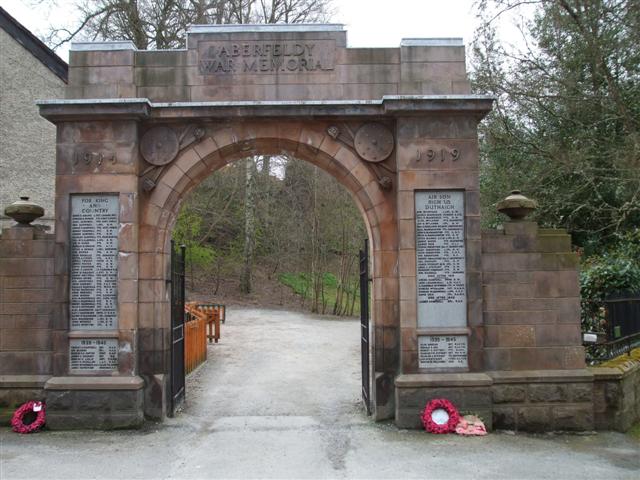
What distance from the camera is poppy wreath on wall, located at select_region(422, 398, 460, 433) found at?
681 centimetres

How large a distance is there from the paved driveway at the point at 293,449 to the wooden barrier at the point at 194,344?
193 centimetres

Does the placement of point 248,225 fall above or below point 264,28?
below

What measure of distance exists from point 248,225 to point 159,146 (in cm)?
1813

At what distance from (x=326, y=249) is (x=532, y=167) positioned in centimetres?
1294

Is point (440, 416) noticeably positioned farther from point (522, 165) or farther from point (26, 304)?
point (522, 165)

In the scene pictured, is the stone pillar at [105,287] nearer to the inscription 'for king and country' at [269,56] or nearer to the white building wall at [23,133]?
the inscription 'for king and country' at [269,56]

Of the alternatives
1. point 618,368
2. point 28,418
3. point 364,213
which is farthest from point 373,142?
point 28,418

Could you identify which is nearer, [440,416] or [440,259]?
[440,416]

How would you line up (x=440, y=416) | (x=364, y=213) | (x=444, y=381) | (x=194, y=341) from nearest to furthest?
(x=440, y=416) → (x=444, y=381) → (x=364, y=213) → (x=194, y=341)

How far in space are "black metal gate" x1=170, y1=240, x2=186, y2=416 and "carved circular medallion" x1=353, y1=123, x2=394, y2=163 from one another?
297cm

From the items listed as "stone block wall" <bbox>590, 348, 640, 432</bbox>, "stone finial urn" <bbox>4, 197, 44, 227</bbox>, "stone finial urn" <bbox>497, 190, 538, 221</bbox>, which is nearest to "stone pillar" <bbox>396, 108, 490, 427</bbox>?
"stone finial urn" <bbox>497, 190, 538, 221</bbox>

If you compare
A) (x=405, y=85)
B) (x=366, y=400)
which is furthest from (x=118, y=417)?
(x=405, y=85)

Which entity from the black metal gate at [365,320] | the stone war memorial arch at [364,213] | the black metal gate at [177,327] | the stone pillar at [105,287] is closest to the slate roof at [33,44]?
the stone war memorial arch at [364,213]

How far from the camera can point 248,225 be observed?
25.5 meters
